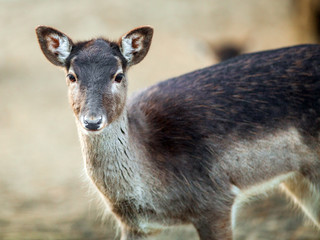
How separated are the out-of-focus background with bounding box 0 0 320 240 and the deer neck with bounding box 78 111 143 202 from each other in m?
1.37

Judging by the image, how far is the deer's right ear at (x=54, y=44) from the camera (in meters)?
4.71

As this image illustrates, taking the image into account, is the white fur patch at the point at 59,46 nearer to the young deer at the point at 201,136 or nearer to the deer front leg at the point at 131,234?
the young deer at the point at 201,136

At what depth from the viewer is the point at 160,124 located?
5.08 m

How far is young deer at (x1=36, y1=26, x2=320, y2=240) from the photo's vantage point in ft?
15.6

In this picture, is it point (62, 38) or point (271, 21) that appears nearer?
point (62, 38)

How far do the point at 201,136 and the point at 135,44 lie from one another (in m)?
1.02

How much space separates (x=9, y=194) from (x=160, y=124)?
12.8 feet

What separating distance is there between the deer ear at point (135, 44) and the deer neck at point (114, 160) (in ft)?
1.67

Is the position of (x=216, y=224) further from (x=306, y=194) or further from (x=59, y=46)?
(x=59, y=46)

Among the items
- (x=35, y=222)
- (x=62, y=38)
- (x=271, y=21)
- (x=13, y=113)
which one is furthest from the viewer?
(x=271, y=21)

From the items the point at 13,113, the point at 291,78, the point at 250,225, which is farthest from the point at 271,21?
the point at 291,78

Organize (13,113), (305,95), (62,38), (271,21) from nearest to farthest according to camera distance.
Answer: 1. (62,38)
2. (305,95)
3. (13,113)
4. (271,21)

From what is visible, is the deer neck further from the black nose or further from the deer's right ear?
the deer's right ear

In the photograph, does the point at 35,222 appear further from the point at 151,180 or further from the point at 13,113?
the point at 13,113
